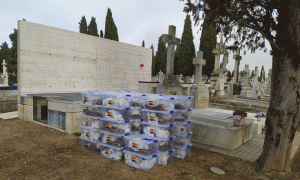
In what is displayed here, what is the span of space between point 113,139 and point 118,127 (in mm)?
389

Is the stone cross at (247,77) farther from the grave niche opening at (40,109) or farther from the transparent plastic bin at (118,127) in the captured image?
the grave niche opening at (40,109)

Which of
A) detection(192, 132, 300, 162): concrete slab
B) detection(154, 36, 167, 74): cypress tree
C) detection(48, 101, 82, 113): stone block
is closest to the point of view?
detection(192, 132, 300, 162): concrete slab

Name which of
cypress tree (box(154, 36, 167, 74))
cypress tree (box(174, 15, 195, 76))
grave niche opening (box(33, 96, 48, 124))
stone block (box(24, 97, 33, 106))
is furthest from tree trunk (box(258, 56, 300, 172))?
cypress tree (box(154, 36, 167, 74))

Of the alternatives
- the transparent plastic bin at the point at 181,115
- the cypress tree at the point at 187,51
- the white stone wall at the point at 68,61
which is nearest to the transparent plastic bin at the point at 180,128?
the transparent plastic bin at the point at 181,115

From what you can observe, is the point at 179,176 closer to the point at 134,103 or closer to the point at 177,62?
the point at 134,103

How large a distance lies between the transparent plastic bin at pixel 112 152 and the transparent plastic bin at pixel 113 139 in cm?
9

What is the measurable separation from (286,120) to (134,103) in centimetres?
403

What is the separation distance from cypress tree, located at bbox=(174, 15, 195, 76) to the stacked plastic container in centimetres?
2721

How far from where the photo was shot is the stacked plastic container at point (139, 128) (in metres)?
4.96

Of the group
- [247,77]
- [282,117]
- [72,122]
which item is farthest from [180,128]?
[247,77]

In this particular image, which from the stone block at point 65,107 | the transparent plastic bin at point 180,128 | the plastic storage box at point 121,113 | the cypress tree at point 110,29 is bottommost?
the transparent plastic bin at point 180,128

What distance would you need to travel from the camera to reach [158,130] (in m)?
5.13

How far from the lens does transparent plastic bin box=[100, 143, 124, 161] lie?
534 cm

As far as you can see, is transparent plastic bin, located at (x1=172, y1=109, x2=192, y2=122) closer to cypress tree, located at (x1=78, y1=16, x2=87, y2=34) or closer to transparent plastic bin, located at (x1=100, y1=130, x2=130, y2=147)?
transparent plastic bin, located at (x1=100, y1=130, x2=130, y2=147)
